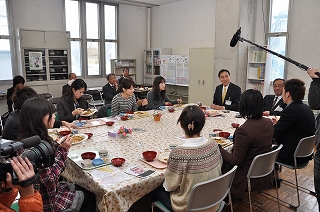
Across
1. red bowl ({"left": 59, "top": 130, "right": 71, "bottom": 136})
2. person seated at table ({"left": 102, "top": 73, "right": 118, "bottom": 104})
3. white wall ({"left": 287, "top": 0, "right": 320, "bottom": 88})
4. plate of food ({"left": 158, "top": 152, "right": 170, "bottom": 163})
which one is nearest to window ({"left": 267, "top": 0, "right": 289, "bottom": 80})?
white wall ({"left": 287, "top": 0, "right": 320, "bottom": 88})

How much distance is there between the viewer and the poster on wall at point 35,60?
251 inches

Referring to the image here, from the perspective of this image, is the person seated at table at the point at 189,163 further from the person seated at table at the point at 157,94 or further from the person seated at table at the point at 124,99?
the person seated at table at the point at 157,94

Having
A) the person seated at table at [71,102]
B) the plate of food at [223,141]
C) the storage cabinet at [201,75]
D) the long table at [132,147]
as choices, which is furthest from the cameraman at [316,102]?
the storage cabinet at [201,75]

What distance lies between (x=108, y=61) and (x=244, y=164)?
686 centimetres

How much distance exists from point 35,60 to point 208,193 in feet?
20.1

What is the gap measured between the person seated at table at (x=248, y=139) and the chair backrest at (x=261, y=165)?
0.06 meters

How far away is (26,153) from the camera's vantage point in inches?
43.7

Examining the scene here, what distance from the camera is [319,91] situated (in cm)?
203

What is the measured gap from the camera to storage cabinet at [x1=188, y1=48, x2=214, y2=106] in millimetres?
6524

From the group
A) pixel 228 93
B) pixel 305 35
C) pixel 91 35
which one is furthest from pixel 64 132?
pixel 91 35

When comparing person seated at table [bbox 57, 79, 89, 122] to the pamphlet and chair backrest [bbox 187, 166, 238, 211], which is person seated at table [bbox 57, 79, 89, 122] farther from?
chair backrest [bbox 187, 166, 238, 211]

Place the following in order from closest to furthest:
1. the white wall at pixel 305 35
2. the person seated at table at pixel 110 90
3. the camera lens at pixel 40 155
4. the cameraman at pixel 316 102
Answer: the camera lens at pixel 40 155 < the cameraman at pixel 316 102 < the white wall at pixel 305 35 < the person seated at table at pixel 110 90

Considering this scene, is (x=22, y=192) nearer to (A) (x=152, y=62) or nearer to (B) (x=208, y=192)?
(B) (x=208, y=192)

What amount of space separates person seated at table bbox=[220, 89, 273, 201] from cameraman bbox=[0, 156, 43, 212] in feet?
4.62
